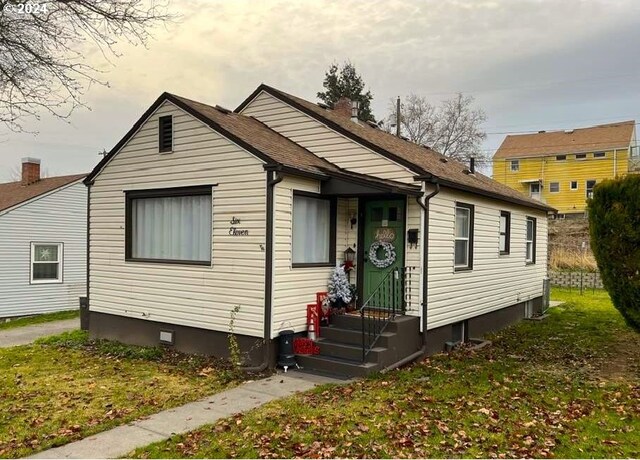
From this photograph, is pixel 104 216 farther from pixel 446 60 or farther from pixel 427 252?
pixel 446 60

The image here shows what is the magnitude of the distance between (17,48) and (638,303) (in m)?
9.63

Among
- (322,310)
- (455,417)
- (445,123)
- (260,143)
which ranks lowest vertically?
(455,417)

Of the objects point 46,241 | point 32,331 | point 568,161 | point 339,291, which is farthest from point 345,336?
point 568,161

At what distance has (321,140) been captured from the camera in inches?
375

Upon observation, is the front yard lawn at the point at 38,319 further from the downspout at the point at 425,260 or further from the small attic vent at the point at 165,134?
the downspout at the point at 425,260

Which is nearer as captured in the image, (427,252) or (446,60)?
(427,252)

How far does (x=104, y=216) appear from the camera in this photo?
9961 millimetres

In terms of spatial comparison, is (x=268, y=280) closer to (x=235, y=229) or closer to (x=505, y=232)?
(x=235, y=229)

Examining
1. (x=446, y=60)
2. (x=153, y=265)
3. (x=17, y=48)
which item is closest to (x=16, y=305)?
(x=153, y=265)

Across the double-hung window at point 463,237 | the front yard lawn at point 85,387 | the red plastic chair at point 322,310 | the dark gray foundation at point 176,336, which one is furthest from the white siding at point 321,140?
the front yard lawn at point 85,387

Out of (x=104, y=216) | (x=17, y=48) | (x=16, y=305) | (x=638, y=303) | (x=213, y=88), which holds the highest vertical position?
(x=213, y=88)

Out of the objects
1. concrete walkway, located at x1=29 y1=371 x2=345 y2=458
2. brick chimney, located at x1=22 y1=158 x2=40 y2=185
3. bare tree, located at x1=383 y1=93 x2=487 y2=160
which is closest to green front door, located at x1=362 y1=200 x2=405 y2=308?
concrete walkway, located at x1=29 y1=371 x2=345 y2=458
